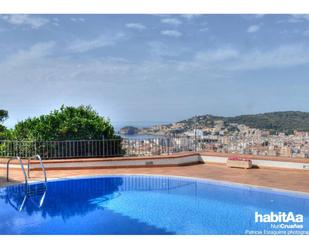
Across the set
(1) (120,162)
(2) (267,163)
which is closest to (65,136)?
(1) (120,162)

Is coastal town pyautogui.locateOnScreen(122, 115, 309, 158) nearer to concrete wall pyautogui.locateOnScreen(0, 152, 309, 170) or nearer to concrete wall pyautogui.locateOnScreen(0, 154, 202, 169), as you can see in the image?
concrete wall pyautogui.locateOnScreen(0, 152, 309, 170)

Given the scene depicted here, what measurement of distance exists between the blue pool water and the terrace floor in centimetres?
54

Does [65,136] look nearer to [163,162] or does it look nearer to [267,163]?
[163,162]

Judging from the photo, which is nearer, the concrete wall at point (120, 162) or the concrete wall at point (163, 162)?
the concrete wall at point (163, 162)

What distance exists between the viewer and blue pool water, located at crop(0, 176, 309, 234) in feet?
19.4

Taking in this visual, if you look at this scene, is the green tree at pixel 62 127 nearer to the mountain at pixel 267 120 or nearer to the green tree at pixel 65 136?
the green tree at pixel 65 136

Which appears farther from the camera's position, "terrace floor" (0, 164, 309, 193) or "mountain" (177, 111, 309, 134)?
"mountain" (177, 111, 309, 134)

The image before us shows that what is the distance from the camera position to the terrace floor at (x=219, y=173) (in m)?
8.68

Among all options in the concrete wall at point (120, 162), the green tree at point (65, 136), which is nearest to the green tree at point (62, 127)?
the green tree at point (65, 136)

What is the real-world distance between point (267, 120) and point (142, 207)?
25.6 ft

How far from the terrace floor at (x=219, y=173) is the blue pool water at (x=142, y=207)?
0.54 meters

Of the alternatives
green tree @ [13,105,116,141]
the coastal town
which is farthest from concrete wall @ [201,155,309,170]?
green tree @ [13,105,116,141]

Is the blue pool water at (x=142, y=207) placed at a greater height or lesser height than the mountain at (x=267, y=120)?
lesser
